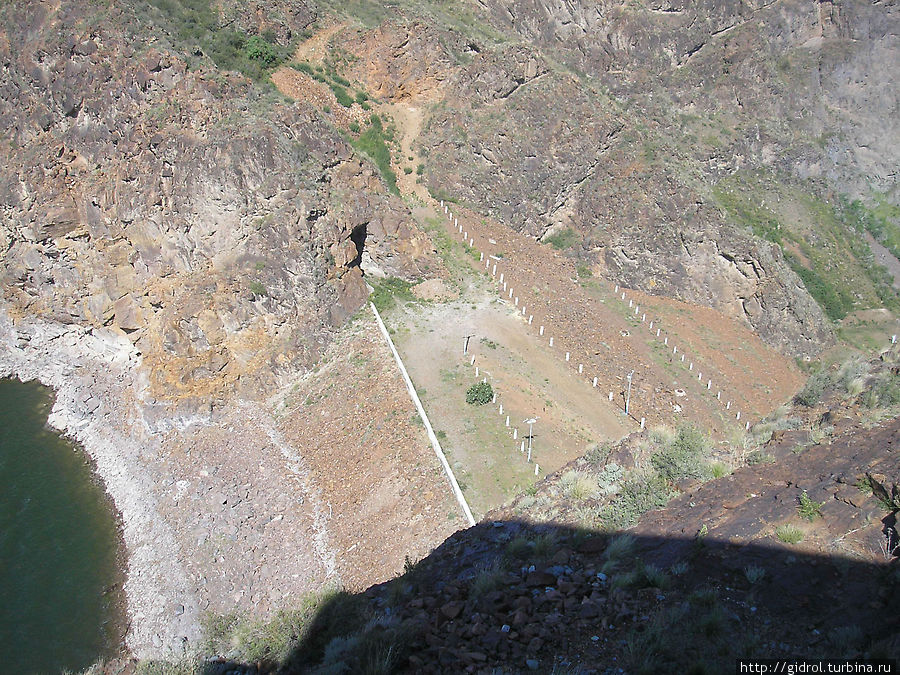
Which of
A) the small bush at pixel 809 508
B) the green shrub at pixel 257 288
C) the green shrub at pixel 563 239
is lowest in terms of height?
the green shrub at pixel 257 288

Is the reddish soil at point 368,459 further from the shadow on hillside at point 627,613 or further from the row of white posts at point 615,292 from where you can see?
the shadow on hillside at point 627,613

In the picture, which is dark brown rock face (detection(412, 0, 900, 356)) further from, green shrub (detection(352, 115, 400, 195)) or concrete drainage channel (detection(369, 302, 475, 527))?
concrete drainage channel (detection(369, 302, 475, 527))

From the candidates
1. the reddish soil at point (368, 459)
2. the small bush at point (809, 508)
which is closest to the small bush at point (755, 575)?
the small bush at point (809, 508)

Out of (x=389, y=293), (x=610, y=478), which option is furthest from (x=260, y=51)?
(x=610, y=478)

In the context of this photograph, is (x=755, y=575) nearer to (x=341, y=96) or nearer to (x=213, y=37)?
(x=341, y=96)

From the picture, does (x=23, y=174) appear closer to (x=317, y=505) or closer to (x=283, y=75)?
(x=283, y=75)

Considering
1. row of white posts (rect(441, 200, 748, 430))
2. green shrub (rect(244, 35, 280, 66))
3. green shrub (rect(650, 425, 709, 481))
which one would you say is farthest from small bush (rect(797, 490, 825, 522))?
green shrub (rect(244, 35, 280, 66))
